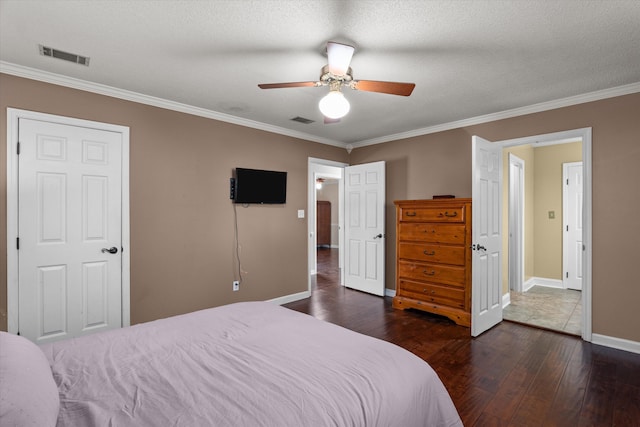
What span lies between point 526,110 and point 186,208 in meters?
3.95

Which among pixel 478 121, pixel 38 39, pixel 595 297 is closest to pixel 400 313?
pixel 595 297

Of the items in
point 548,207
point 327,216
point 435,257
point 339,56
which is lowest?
point 435,257

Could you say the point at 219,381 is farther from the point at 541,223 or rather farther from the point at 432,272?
the point at 541,223

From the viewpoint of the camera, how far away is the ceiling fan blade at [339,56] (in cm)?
208

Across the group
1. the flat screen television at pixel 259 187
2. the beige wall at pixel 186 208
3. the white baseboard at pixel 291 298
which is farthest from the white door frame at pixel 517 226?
the flat screen television at pixel 259 187

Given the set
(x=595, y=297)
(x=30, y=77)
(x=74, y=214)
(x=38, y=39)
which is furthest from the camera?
(x=595, y=297)

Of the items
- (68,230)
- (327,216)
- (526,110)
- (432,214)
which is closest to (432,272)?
(432,214)

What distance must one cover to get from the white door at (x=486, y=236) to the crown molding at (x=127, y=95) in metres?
2.51

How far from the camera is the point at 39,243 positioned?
2723mm

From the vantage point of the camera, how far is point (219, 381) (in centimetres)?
125

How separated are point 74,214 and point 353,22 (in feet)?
9.35

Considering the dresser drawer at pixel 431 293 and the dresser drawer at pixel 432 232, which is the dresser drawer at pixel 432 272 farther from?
the dresser drawer at pixel 432 232

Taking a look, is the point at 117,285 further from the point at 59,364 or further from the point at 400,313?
the point at 400,313

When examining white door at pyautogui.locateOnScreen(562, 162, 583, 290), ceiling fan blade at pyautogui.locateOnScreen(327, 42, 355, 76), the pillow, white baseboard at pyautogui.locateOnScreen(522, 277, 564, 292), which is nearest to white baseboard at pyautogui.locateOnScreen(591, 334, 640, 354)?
white baseboard at pyautogui.locateOnScreen(522, 277, 564, 292)
